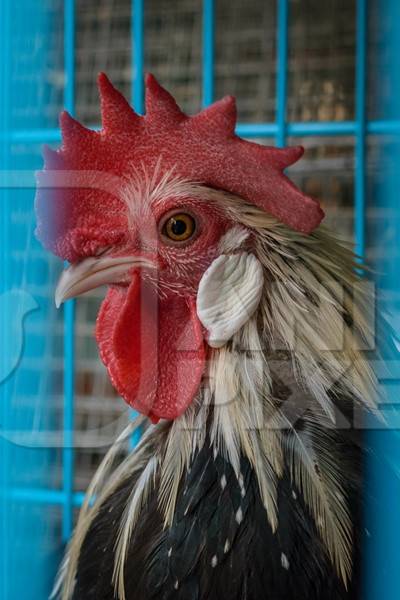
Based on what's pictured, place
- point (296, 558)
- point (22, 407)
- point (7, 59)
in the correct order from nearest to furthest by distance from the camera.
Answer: point (7, 59)
point (296, 558)
point (22, 407)

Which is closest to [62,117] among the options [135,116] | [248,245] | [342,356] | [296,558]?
[135,116]

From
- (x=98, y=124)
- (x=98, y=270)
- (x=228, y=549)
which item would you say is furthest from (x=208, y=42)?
(x=98, y=124)

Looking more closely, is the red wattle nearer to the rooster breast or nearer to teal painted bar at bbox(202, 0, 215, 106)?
the rooster breast

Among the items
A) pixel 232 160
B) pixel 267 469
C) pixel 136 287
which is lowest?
pixel 267 469

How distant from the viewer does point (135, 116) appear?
111cm

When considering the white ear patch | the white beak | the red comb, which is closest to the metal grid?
the red comb

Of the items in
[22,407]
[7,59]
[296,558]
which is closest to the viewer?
[7,59]

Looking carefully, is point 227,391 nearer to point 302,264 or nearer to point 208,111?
point 302,264

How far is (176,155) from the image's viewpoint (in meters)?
1.07

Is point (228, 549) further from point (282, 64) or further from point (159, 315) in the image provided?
point (282, 64)

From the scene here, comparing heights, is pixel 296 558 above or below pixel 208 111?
below

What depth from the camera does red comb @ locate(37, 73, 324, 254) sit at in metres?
1.06

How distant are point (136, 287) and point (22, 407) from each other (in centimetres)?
26

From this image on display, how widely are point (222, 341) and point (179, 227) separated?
0.19m
